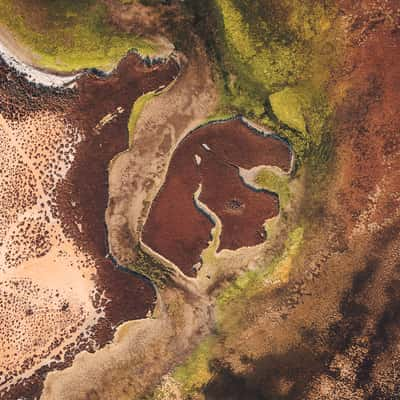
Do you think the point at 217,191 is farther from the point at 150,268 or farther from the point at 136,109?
the point at 136,109

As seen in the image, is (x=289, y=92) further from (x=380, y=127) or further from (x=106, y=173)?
(x=106, y=173)

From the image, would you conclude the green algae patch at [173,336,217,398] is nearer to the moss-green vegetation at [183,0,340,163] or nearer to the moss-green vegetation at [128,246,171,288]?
the moss-green vegetation at [128,246,171,288]

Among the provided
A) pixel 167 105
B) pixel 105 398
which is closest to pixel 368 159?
pixel 167 105

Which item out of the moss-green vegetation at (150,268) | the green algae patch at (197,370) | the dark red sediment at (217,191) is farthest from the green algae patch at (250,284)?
the moss-green vegetation at (150,268)

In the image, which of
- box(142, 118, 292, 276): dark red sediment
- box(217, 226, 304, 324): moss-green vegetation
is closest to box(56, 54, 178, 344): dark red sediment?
box(142, 118, 292, 276): dark red sediment

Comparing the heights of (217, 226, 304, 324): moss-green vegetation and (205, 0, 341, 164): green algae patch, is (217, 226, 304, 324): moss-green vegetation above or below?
below

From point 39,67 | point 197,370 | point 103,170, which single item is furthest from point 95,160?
point 197,370

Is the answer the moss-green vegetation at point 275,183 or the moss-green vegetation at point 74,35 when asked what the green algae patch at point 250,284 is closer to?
the moss-green vegetation at point 275,183
